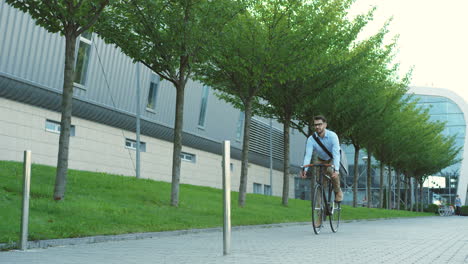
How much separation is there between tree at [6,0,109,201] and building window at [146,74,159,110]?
1769 centimetres

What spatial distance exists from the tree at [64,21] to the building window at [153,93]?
1769 centimetres

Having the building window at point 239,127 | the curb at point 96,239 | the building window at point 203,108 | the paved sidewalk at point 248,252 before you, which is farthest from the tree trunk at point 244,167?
the building window at point 239,127

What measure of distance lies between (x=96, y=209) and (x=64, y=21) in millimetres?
4041

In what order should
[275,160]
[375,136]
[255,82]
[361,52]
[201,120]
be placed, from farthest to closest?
[275,160] → [201,120] → [375,136] → [361,52] → [255,82]

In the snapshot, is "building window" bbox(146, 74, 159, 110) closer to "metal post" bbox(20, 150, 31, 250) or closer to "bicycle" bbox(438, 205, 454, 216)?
"metal post" bbox(20, 150, 31, 250)

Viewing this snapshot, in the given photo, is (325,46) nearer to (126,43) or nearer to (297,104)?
(297,104)

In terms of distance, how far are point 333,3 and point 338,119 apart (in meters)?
7.93

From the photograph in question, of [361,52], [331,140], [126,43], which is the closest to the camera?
[331,140]

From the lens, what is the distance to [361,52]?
923 inches

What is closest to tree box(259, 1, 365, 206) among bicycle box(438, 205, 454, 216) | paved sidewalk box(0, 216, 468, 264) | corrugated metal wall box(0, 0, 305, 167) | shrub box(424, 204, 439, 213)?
corrugated metal wall box(0, 0, 305, 167)

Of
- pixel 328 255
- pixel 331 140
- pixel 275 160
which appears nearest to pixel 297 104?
pixel 331 140

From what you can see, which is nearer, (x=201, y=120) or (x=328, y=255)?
(x=328, y=255)

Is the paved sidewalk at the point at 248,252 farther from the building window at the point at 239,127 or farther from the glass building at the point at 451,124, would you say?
the glass building at the point at 451,124

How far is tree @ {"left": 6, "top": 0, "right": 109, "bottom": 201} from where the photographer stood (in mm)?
12625
